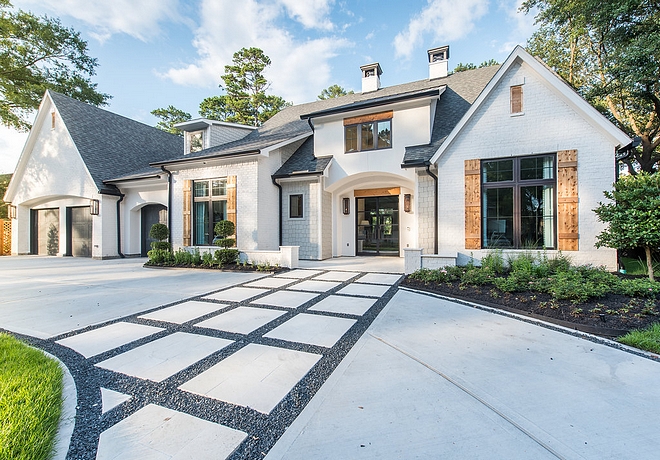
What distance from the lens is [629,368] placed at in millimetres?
2779

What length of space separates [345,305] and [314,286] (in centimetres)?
165

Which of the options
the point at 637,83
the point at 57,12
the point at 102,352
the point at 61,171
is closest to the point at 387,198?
the point at 637,83

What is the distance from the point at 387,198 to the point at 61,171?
49.6 ft

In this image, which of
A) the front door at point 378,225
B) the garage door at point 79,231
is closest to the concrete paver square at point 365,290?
the front door at point 378,225

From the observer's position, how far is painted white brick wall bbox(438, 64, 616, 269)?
6.64 meters

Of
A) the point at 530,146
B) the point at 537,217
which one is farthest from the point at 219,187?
the point at 537,217

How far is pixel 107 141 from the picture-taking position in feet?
47.6

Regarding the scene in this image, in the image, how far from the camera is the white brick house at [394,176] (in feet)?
22.6

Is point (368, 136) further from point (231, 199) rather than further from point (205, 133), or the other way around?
point (205, 133)

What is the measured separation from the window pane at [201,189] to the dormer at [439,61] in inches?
439

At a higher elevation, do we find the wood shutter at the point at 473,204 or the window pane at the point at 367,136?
the window pane at the point at 367,136

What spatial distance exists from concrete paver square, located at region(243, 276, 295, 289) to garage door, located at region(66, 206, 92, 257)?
11311mm

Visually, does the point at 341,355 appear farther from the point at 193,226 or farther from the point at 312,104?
the point at 312,104

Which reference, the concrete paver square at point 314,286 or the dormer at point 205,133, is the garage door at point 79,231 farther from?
the concrete paver square at point 314,286
